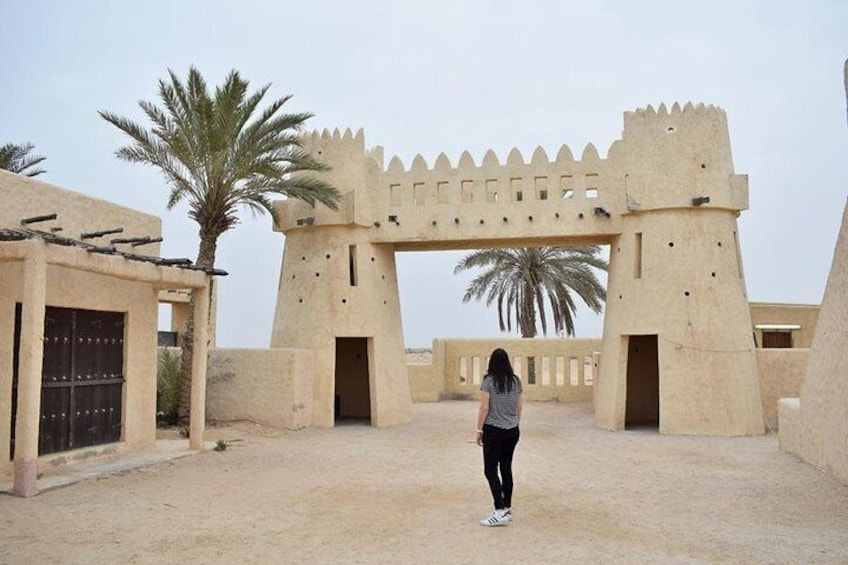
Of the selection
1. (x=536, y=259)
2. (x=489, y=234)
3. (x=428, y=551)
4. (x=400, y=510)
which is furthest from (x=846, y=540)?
(x=536, y=259)

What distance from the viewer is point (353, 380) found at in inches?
891

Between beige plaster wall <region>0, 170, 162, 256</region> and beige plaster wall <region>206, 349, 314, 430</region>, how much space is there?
423 centimetres

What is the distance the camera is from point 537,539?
743cm

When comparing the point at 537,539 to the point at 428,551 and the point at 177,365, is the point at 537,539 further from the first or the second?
the point at 177,365

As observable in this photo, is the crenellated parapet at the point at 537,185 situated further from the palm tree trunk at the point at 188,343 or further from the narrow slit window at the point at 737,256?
the palm tree trunk at the point at 188,343

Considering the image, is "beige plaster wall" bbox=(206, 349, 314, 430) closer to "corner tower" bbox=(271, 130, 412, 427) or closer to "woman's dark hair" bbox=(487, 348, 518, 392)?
"corner tower" bbox=(271, 130, 412, 427)

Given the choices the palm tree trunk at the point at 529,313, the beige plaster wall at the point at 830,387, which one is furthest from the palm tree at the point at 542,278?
the beige plaster wall at the point at 830,387

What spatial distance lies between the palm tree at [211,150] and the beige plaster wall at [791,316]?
51.2 ft

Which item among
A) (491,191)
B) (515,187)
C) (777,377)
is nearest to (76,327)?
(491,191)

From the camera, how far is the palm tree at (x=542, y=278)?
28016 mm

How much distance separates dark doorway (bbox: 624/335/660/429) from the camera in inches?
835

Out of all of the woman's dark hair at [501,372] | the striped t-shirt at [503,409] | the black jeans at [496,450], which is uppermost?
the woman's dark hair at [501,372]

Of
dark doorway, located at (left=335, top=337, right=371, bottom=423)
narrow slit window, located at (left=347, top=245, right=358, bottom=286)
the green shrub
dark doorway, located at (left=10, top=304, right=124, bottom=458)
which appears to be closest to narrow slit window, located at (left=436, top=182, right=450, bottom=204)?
narrow slit window, located at (left=347, top=245, right=358, bottom=286)

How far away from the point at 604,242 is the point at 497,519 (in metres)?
12.6
